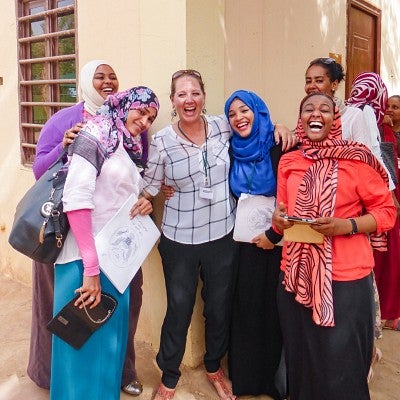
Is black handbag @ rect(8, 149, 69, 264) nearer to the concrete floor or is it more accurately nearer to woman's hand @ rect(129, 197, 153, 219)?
woman's hand @ rect(129, 197, 153, 219)

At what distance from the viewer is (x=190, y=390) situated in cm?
287

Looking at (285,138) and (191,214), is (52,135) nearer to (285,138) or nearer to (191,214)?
(191,214)

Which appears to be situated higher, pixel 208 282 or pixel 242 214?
pixel 242 214

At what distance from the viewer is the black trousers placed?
259 centimetres

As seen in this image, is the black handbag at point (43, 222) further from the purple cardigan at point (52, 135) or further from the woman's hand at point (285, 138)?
the woman's hand at point (285, 138)

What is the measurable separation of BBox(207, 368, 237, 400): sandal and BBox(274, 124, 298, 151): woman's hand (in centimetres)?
138

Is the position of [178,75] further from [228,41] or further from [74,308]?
[74,308]

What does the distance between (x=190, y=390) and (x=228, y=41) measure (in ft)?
7.03

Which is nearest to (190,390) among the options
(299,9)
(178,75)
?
(178,75)

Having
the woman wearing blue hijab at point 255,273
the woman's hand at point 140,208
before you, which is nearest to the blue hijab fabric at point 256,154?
the woman wearing blue hijab at point 255,273

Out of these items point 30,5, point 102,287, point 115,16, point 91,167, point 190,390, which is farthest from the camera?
point 30,5

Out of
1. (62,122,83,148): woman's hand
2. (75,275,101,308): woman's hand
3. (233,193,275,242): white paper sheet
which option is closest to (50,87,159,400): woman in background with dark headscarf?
(75,275,101,308): woman's hand

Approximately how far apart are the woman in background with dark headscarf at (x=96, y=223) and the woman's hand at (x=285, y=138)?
657mm

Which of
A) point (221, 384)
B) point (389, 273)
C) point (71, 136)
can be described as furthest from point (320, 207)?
point (389, 273)
